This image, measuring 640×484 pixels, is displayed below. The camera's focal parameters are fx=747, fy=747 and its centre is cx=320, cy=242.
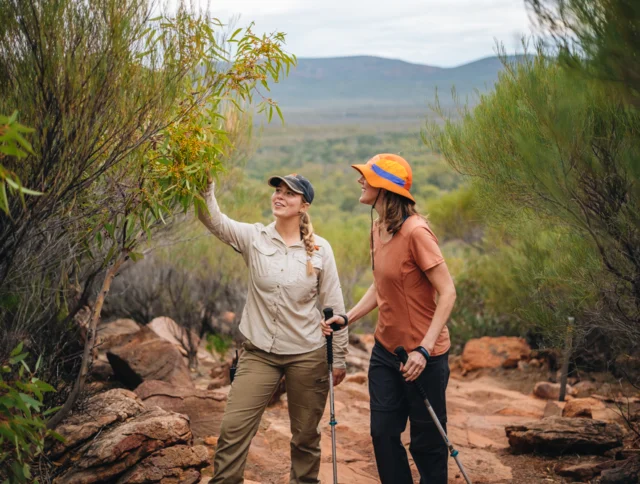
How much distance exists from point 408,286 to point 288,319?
2.52ft

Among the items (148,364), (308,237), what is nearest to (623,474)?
(308,237)

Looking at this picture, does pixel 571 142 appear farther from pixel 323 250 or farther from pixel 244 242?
pixel 244 242

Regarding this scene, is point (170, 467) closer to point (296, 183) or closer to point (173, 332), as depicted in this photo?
point (296, 183)

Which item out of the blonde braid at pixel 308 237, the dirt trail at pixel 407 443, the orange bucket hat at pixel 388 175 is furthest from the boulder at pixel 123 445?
the orange bucket hat at pixel 388 175

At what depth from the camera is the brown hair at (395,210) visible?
168 inches

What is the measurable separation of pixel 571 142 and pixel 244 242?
2.26 m

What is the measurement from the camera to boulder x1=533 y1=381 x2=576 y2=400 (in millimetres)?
10031

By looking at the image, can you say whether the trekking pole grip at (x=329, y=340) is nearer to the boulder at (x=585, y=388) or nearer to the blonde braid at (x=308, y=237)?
the blonde braid at (x=308, y=237)

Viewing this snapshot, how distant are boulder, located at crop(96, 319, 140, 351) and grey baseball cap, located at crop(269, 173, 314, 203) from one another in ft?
15.2

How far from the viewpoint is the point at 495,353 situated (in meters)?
13.3

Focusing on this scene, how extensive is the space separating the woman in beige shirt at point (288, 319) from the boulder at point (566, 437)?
2.81 m

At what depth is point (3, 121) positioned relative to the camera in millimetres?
2793

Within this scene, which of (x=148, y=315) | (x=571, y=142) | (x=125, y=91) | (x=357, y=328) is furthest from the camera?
(x=357, y=328)

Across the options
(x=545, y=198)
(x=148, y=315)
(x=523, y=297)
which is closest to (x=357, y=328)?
(x=148, y=315)
